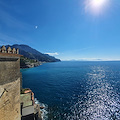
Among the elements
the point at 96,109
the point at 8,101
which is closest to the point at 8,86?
the point at 8,101

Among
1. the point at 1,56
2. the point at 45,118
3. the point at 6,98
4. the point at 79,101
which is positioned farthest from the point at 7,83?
the point at 79,101

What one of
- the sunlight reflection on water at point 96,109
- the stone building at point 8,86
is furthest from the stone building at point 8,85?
the sunlight reflection on water at point 96,109

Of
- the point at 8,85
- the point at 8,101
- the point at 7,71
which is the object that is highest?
the point at 7,71

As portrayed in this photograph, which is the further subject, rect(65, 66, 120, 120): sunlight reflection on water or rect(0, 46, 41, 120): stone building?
rect(65, 66, 120, 120): sunlight reflection on water

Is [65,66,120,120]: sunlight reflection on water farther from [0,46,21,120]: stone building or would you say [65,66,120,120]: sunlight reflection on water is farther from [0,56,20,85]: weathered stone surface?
[0,56,20,85]: weathered stone surface

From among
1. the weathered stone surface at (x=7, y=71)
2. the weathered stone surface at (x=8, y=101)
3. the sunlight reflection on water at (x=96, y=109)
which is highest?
the weathered stone surface at (x=7, y=71)

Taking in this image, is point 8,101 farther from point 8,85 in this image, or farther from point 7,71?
point 7,71

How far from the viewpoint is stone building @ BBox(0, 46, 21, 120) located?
23.4 ft

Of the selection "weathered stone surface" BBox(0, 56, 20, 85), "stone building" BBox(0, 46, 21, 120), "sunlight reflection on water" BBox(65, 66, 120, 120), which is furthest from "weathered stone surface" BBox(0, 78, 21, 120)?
"sunlight reflection on water" BBox(65, 66, 120, 120)

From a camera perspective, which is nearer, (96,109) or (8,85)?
(8,85)

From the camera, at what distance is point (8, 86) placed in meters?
7.79

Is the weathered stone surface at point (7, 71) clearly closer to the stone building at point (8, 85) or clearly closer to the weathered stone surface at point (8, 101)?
the stone building at point (8, 85)

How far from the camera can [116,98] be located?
26.5 meters

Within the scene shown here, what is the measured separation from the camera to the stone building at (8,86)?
23.4ft
